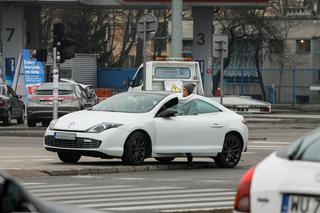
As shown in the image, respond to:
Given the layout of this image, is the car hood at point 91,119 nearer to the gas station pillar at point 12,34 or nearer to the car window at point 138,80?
the car window at point 138,80

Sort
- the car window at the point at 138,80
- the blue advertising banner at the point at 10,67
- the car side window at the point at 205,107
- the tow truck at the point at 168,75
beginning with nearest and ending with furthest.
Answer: the car side window at the point at 205,107, the tow truck at the point at 168,75, the car window at the point at 138,80, the blue advertising banner at the point at 10,67

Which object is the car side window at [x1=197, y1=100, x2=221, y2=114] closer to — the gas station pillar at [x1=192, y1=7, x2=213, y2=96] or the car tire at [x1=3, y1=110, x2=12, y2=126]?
the car tire at [x1=3, y1=110, x2=12, y2=126]

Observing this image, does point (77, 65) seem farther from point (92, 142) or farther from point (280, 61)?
point (92, 142)

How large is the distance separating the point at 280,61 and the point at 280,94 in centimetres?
257

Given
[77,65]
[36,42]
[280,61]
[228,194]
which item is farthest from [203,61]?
[228,194]

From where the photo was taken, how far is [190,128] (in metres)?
17.6

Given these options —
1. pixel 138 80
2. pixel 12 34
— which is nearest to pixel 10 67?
pixel 12 34

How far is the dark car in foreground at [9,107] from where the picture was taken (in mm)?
33162

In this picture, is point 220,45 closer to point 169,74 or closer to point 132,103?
point 169,74

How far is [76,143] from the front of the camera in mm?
16656

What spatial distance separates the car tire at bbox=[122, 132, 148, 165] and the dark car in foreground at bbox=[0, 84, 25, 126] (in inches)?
659

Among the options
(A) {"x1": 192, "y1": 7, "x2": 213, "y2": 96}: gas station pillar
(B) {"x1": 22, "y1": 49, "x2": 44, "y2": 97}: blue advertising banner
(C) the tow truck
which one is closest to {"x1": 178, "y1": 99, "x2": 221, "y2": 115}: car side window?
(C) the tow truck

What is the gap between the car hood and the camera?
659 inches

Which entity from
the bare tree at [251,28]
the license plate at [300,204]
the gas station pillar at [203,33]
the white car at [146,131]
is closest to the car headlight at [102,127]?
the white car at [146,131]
